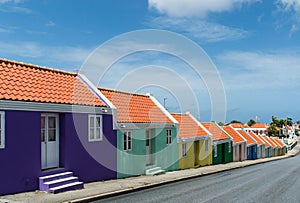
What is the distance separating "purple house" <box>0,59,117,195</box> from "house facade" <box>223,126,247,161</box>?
2607 cm

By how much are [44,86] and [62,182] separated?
3.64 meters

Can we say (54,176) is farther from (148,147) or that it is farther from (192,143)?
(192,143)

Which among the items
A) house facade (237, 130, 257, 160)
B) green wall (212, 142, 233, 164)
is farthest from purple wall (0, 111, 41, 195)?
house facade (237, 130, 257, 160)

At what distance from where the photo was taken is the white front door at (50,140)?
40.9ft

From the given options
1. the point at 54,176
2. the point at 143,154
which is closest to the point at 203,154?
the point at 143,154

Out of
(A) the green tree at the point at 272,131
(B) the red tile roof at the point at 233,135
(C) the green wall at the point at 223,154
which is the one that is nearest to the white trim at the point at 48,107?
(C) the green wall at the point at 223,154

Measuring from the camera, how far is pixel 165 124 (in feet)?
68.0

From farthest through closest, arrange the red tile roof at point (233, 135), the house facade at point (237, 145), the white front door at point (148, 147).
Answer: the house facade at point (237, 145), the red tile roof at point (233, 135), the white front door at point (148, 147)

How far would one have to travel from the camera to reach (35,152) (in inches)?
459

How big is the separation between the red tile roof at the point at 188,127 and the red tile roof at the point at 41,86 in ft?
32.3

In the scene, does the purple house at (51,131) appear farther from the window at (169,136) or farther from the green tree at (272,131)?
the green tree at (272,131)

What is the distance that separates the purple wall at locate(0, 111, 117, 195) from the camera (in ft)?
35.3

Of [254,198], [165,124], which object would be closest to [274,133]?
[165,124]

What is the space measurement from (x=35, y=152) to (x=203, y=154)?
18.9 m
